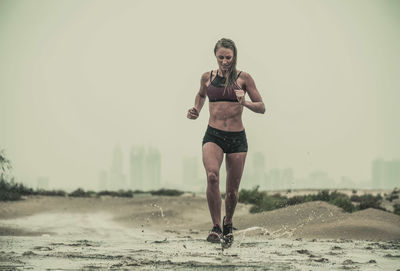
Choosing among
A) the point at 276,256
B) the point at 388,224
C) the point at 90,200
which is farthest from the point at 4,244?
the point at 90,200

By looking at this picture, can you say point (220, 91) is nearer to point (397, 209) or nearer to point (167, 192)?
point (397, 209)

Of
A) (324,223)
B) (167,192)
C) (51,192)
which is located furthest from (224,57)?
(167,192)

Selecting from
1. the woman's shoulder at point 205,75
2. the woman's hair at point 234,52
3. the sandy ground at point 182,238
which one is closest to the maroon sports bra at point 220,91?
the woman's hair at point 234,52

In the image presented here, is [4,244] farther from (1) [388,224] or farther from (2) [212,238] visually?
(1) [388,224]

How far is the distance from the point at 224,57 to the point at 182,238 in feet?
14.3

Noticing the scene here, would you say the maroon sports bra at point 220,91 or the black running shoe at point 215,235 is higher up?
the maroon sports bra at point 220,91

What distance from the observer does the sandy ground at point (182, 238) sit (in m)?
7.46

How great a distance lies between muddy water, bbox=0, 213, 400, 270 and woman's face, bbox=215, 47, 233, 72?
2.63 m

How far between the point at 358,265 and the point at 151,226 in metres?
9.11

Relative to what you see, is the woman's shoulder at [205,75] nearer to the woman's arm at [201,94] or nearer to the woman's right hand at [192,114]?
the woman's arm at [201,94]

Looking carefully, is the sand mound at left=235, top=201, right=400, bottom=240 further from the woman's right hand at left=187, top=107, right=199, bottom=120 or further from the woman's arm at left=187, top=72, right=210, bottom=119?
the woman's right hand at left=187, top=107, right=199, bottom=120

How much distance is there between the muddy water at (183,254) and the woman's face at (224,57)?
104 inches

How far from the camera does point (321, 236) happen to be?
12.6 meters

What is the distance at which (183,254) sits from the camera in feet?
27.5
